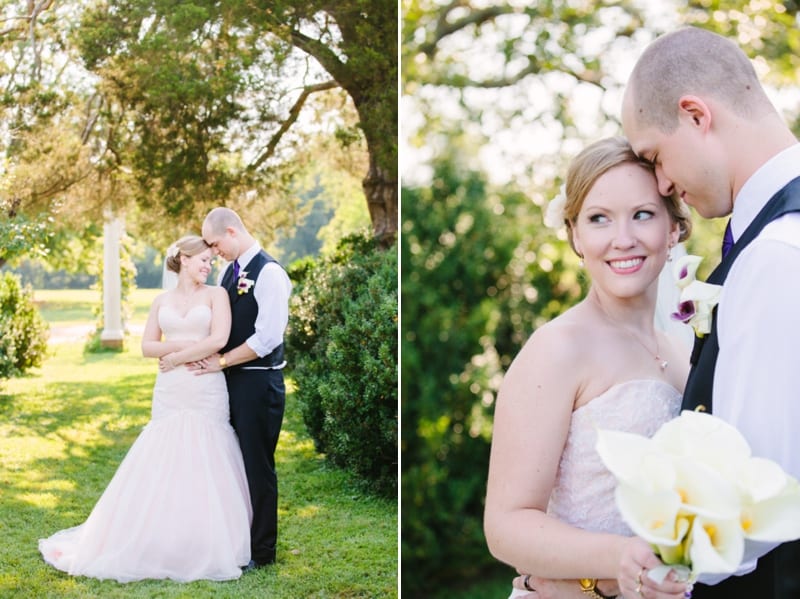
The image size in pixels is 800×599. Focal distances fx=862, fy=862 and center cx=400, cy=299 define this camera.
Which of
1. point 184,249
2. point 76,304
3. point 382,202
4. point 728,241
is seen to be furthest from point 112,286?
point 728,241

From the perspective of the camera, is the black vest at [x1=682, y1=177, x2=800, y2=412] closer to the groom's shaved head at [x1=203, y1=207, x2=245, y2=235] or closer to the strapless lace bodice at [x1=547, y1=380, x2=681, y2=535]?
the strapless lace bodice at [x1=547, y1=380, x2=681, y2=535]

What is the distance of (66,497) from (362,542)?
3.66 feet

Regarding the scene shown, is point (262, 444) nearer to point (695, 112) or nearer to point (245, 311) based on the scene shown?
point (245, 311)

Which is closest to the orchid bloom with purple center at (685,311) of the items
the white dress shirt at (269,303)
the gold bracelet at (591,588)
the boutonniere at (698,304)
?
the boutonniere at (698,304)

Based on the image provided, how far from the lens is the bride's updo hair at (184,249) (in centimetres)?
308

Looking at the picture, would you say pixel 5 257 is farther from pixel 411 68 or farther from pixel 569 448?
pixel 411 68

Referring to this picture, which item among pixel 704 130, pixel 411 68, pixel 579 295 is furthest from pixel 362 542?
pixel 411 68

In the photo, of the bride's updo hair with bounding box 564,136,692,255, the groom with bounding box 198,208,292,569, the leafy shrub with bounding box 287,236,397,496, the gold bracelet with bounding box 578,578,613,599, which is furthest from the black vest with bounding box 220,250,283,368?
→ the gold bracelet with bounding box 578,578,613,599

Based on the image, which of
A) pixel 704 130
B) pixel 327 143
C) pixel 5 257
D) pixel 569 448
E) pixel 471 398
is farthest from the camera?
pixel 471 398

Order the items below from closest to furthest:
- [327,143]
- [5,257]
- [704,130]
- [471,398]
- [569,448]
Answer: [704,130], [569,448], [5,257], [327,143], [471,398]

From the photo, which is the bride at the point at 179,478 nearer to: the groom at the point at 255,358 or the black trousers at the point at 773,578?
the groom at the point at 255,358

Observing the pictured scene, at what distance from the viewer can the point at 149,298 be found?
307 cm

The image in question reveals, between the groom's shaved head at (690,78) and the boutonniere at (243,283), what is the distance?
180 cm

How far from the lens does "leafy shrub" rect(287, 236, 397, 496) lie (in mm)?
3342
